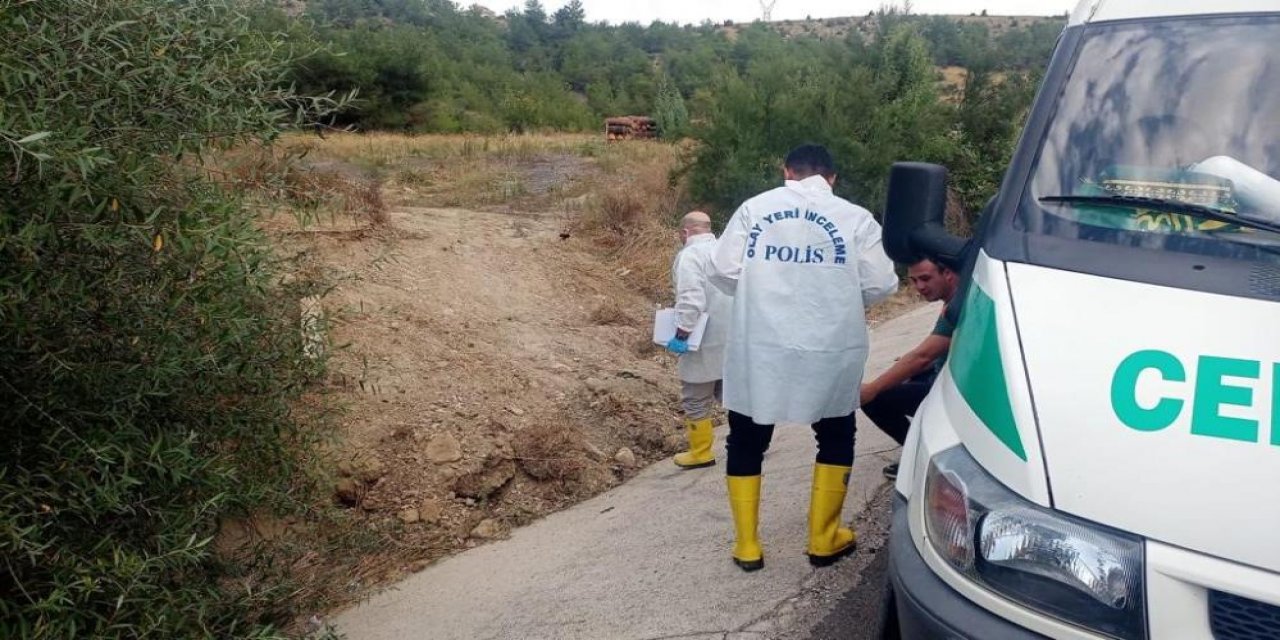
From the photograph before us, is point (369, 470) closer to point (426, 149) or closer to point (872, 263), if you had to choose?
point (872, 263)

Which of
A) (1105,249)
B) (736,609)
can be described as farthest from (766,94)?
(1105,249)

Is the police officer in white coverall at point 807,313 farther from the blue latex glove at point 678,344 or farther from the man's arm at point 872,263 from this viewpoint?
the blue latex glove at point 678,344

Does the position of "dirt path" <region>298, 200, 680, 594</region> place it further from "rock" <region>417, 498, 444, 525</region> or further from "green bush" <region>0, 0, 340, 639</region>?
"green bush" <region>0, 0, 340, 639</region>

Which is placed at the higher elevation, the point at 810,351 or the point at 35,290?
the point at 35,290

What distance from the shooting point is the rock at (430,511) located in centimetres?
609

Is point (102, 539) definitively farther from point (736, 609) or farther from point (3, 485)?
point (736, 609)

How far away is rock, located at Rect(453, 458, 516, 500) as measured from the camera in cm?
646

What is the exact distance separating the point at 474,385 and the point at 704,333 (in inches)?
85.9

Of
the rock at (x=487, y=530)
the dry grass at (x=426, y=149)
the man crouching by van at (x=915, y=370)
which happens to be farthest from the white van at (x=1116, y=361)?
the dry grass at (x=426, y=149)

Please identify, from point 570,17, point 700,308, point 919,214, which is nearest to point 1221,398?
point 919,214

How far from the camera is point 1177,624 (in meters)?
2.06

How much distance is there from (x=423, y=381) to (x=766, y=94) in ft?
28.2

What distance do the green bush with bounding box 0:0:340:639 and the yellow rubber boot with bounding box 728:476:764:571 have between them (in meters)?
2.04

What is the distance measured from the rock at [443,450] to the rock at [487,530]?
2.00ft
